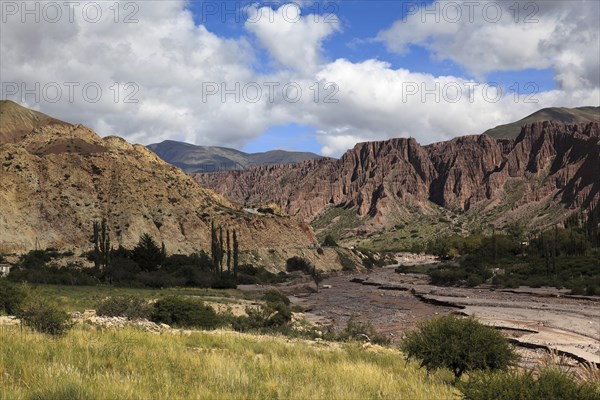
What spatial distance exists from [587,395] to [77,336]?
9980 millimetres

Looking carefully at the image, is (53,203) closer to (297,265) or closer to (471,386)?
(297,265)

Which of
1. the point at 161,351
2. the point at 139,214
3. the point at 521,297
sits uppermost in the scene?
the point at 139,214

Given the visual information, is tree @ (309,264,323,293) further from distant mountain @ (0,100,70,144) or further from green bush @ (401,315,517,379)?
distant mountain @ (0,100,70,144)

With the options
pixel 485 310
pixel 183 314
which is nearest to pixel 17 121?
pixel 485 310

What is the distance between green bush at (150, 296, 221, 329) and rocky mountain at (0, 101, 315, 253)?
4883cm

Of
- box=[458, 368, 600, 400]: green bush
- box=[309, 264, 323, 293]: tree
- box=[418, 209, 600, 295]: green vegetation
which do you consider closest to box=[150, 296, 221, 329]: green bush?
box=[458, 368, 600, 400]: green bush

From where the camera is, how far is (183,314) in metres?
22.5

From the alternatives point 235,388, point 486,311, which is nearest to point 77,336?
point 235,388

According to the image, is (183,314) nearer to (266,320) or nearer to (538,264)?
(266,320)

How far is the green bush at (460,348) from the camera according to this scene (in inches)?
443

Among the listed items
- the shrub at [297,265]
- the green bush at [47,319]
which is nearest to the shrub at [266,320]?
→ the green bush at [47,319]

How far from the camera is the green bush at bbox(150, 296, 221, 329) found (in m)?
22.2

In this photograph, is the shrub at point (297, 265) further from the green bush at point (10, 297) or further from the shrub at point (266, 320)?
the green bush at point (10, 297)

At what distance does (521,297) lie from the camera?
2115 inches
